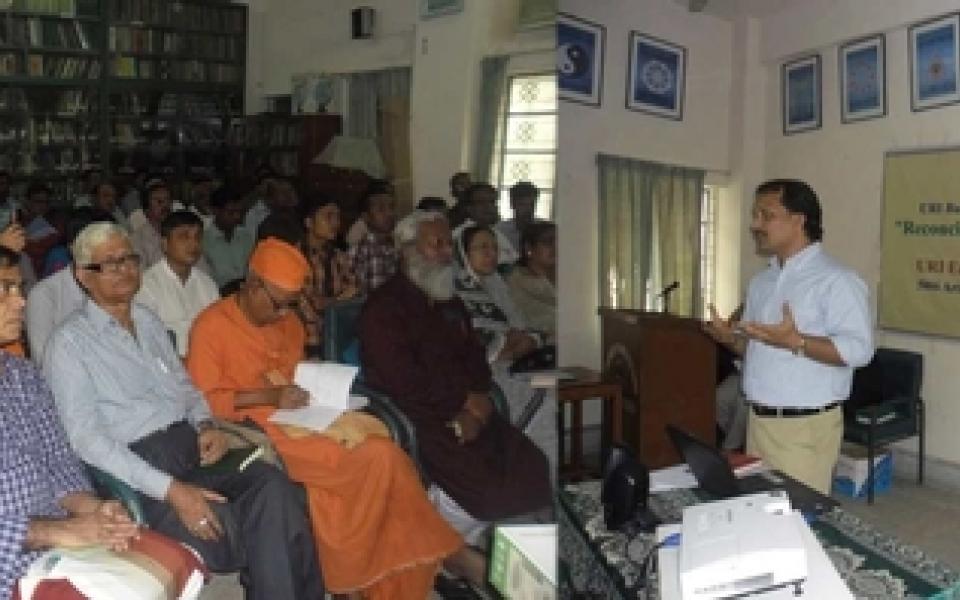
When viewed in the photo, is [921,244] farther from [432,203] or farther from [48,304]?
[48,304]

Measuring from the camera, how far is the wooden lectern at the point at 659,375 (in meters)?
0.93

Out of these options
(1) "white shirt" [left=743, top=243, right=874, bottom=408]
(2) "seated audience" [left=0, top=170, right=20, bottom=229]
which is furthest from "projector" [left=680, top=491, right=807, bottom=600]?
(2) "seated audience" [left=0, top=170, right=20, bottom=229]

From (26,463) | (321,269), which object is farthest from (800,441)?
(26,463)

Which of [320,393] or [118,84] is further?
[320,393]

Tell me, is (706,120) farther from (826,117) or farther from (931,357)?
(931,357)

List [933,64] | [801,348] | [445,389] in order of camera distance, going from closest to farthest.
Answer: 1. [933,64]
2. [801,348]
3. [445,389]

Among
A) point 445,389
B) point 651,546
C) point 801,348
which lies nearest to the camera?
point 801,348

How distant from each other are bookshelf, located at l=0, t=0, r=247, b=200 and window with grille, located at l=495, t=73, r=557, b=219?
30 centimetres

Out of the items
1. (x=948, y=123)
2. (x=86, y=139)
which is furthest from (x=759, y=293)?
(x=86, y=139)

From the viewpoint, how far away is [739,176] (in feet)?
3.08

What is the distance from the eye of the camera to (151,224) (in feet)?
3.19

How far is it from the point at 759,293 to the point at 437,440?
1.35 feet

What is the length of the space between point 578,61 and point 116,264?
0.57 meters

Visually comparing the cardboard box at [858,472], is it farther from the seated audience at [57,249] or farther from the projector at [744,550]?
the seated audience at [57,249]
